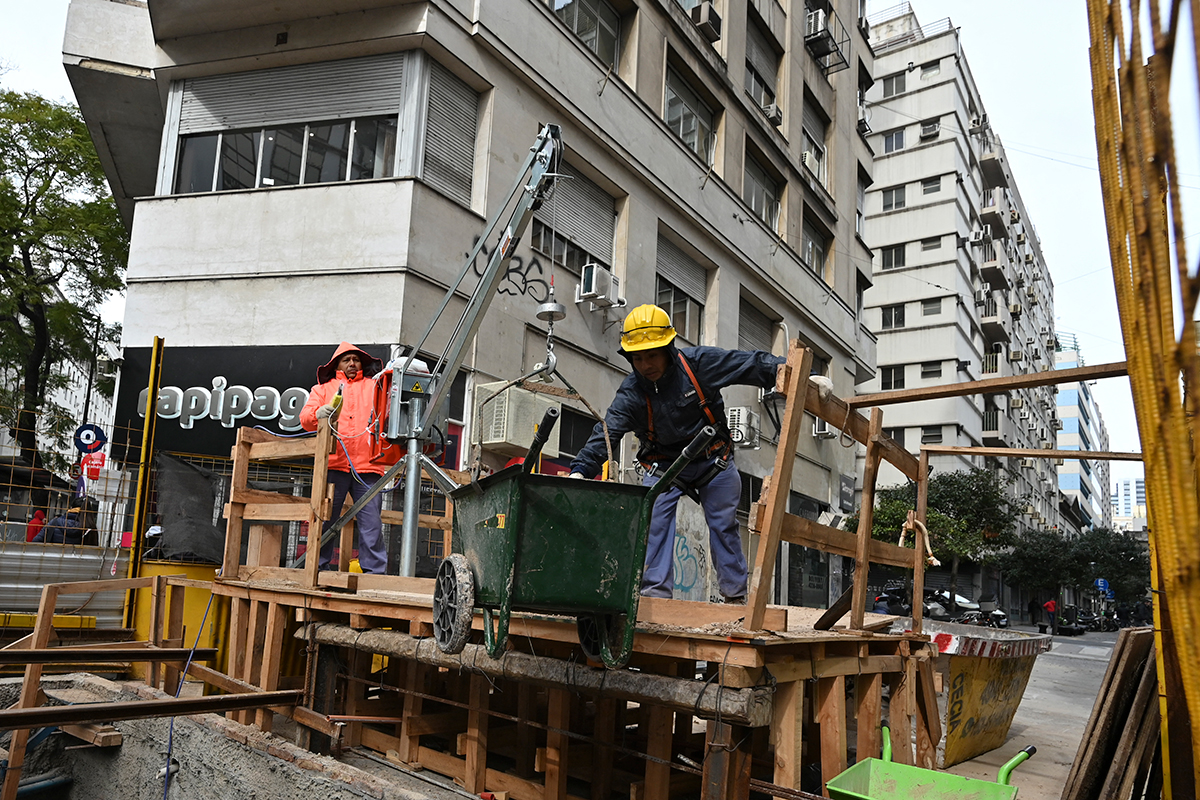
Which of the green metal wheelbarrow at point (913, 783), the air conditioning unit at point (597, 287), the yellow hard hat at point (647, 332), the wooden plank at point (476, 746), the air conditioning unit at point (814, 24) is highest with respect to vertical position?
the air conditioning unit at point (814, 24)

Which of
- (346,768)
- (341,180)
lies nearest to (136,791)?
(346,768)

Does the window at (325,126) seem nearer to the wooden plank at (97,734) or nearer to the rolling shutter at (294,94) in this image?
the rolling shutter at (294,94)

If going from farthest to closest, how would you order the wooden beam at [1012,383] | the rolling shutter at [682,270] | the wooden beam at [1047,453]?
the rolling shutter at [682,270], the wooden beam at [1047,453], the wooden beam at [1012,383]

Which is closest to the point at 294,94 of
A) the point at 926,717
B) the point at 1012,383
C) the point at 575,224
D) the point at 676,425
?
the point at 575,224

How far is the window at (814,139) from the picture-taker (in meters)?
22.8

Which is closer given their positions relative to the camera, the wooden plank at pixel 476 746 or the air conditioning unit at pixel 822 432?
the wooden plank at pixel 476 746

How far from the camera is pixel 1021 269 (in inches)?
2184

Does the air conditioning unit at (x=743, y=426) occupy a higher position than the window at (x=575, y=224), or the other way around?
the window at (x=575, y=224)

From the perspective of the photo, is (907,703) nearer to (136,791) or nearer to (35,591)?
(136,791)

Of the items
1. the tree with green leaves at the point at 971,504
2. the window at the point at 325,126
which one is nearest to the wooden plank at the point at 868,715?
the window at the point at 325,126

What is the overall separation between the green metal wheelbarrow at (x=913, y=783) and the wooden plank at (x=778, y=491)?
0.76 metres

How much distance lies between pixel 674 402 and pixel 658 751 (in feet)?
5.97

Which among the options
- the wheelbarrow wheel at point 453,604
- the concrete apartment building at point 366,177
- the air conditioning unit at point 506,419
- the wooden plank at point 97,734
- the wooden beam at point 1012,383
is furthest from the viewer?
the air conditioning unit at point 506,419

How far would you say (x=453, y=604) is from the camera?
3.91 meters
